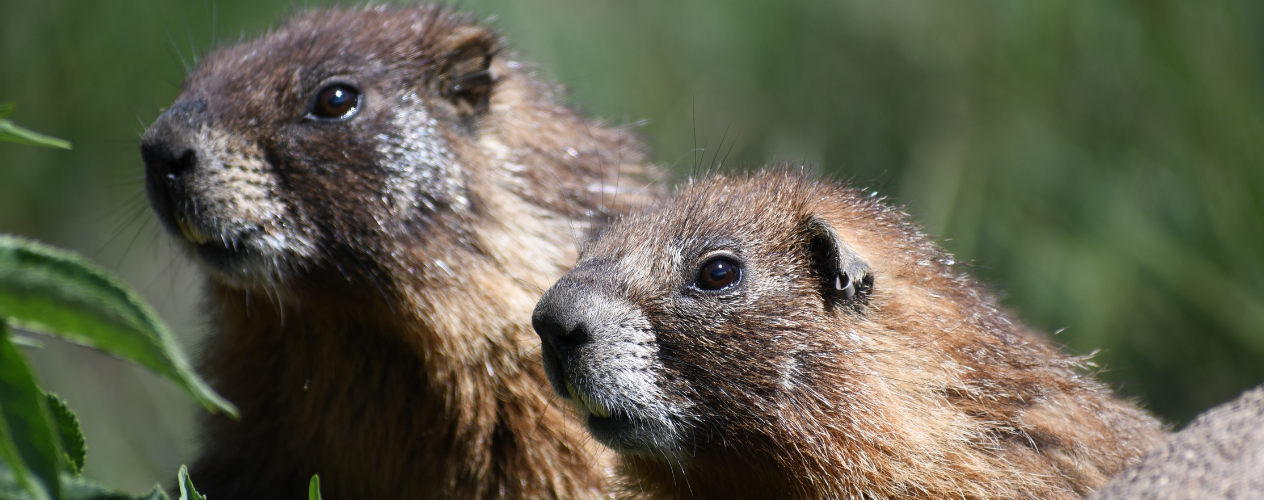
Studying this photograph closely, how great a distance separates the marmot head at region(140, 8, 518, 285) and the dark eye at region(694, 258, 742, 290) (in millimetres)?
1291

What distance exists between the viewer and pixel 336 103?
416 cm

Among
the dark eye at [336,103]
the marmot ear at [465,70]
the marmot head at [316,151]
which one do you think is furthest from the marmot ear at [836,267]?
the dark eye at [336,103]

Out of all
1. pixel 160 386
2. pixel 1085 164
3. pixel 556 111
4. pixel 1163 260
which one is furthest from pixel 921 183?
pixel 160 386

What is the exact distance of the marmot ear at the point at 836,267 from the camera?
3281 mm

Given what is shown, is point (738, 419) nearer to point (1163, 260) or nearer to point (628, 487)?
point (628, 487)

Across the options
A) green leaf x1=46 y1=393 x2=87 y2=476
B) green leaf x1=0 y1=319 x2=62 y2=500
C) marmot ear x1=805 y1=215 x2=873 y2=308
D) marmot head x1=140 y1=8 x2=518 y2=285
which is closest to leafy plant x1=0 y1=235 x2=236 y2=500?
green leaf x1=0 y1=319 x2=62 y2=500

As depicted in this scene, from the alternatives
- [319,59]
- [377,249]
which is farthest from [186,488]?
[319,59]

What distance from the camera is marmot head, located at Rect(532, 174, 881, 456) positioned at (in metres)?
3.10

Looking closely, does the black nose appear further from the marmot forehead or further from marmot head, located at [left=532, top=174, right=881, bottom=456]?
marmot head, located at [left=532, top=174, right=881, bottom=456]

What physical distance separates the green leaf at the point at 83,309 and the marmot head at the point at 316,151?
2422 millimetres

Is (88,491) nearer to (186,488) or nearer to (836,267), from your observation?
(186,488)

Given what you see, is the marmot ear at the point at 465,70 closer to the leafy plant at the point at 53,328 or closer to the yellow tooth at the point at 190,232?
the yellow tooth at the point at 190,232

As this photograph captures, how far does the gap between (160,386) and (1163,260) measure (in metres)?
9.73

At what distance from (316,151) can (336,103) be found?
0.26 meters
